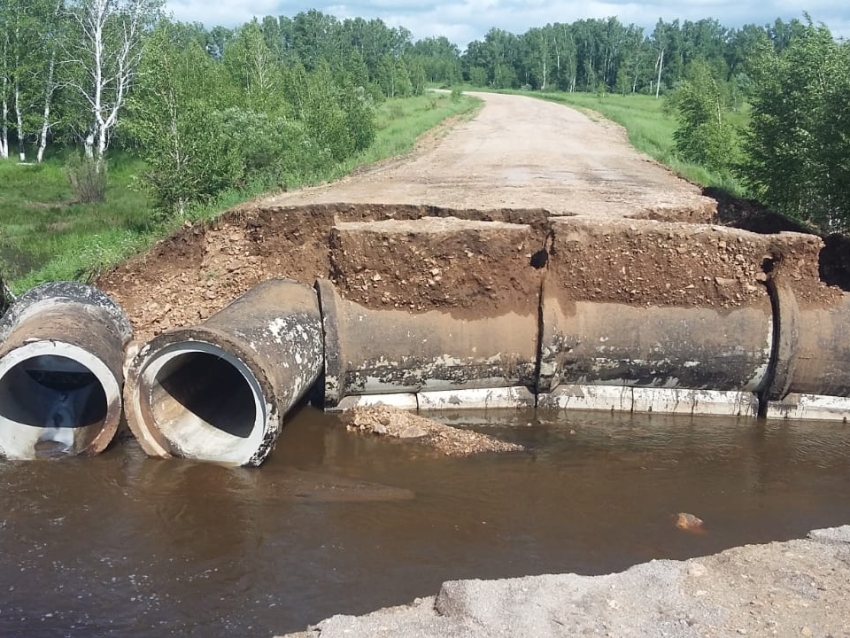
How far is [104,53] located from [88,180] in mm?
11673

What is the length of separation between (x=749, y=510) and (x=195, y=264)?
747 cm

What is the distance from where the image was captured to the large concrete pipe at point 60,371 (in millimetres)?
7469

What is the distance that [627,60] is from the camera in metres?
84.8

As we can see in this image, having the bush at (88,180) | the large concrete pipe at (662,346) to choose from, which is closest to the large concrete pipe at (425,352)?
the large concrete pipe at (662,346)

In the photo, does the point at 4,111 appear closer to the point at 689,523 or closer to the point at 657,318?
the point at 657,318

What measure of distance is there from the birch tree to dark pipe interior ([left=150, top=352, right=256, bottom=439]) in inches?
1068

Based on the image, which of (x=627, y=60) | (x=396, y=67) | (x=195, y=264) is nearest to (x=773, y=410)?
(x=195, y=264)

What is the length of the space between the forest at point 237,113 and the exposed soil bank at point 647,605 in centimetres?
722

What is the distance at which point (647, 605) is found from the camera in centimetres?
510

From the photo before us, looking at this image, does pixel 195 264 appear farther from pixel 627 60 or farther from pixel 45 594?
pixel 627 60

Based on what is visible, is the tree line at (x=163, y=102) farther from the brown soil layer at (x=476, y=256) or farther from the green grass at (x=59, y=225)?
the brown soil layer at (x=476, y=256)

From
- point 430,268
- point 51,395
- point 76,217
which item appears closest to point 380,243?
point 430,268

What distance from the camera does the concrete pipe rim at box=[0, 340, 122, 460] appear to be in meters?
7.35

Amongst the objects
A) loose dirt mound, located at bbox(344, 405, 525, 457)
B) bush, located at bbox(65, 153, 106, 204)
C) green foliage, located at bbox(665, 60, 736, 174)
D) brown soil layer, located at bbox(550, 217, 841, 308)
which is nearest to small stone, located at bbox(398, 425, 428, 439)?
loose dirt mound, located at bbox(344, 405, 525, 457)
